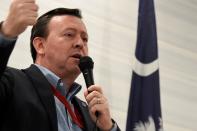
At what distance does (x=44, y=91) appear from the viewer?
1653mm

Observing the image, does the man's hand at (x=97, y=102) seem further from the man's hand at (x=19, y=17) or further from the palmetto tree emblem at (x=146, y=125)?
the palmetto tree emblem at (x=146, y=125)

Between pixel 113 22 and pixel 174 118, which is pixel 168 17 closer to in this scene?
pixel 113 22

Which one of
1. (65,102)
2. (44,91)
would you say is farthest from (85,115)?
(44,91)

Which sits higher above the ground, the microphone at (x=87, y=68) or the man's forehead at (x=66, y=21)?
the man's forehead at (x=66, y=21)

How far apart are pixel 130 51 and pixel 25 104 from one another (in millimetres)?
1444

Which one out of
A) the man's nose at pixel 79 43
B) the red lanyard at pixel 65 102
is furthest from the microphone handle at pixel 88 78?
the man's nose at pixel 79 43

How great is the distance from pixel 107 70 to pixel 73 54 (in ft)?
2.65

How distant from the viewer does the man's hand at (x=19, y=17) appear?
132cm

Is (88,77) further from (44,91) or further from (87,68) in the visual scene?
(44,91)

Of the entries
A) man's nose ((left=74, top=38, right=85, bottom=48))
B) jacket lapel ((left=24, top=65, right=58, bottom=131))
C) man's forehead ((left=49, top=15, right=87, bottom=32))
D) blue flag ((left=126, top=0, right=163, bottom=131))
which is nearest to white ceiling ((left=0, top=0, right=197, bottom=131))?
blue flag ((left=126, top=0, right=163, bottom=131))

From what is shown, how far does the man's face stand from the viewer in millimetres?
1935

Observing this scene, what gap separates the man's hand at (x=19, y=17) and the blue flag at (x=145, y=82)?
1.20 metres

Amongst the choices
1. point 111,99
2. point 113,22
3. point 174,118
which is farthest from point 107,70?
point 174,118

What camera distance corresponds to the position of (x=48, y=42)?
79.6 inches
